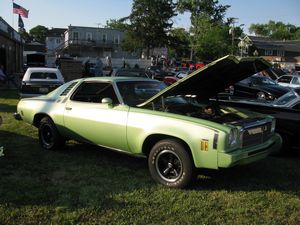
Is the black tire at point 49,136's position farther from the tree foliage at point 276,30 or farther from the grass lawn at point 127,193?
the tree foliage at point 276,30

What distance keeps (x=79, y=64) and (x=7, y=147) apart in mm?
18182

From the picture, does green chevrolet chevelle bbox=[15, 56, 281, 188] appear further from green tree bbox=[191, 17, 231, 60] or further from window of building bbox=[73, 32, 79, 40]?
window of building bbox=[73, 32, 79, 40]

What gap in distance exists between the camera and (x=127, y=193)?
5.38 metres

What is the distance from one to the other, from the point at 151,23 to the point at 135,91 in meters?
66.0

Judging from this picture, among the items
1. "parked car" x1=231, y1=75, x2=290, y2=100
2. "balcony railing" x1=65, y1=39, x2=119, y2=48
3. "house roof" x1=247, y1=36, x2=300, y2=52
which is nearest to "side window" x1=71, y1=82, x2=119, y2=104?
"parked car" x1=231, y1=75, x2=290, y2=100

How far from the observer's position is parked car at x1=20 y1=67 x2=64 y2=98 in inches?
548

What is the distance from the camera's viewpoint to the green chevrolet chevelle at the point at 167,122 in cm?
532

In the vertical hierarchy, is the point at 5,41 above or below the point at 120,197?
above

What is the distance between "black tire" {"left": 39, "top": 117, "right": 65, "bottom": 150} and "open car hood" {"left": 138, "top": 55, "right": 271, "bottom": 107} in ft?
6.82

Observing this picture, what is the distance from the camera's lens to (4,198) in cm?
512

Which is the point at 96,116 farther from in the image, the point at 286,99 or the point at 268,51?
the point at 268,51

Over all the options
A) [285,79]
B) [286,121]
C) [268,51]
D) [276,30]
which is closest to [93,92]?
[286,121]

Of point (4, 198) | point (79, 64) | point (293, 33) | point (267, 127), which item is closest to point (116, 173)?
point (4, 198)

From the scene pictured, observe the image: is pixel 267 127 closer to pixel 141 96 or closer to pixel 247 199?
pixel 247 199
